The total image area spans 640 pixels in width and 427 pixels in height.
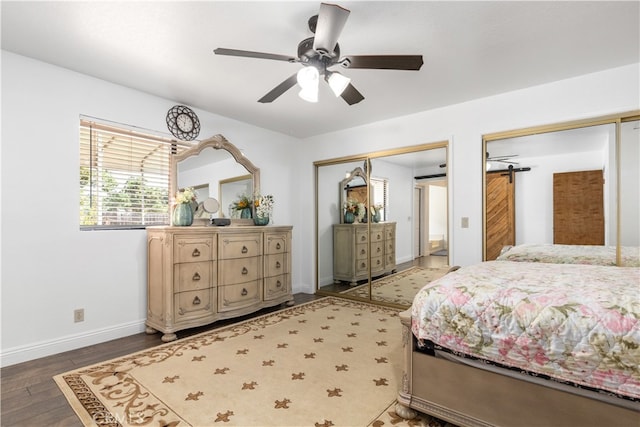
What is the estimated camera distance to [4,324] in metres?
2.53

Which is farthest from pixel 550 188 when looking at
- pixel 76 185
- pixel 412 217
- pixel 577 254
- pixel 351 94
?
pixel 76 185

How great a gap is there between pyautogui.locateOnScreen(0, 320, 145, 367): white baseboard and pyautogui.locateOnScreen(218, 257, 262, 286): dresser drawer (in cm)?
94

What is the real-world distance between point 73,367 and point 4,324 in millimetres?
660

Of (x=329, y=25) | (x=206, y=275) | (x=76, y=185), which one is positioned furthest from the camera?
(x=206, y=275)

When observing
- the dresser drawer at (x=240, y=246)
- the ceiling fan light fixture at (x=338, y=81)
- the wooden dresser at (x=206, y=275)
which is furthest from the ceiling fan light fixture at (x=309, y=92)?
the dresser drawer at (x=240, y=246)

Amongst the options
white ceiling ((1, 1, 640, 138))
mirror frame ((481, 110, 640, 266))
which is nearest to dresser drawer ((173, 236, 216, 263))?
white ceiling ((1, 1, 640, 138))

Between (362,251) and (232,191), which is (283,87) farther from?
(362,251)

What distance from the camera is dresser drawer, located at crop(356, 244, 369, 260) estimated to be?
14.9 feet

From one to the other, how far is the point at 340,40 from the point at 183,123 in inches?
86.4

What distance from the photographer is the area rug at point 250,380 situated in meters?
1.85

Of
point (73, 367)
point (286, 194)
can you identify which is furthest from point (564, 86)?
point (73, 367)

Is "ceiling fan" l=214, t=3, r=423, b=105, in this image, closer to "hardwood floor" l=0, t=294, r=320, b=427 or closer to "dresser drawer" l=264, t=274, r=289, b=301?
"hardwood floor" l=0, t=294, r=320, b=427

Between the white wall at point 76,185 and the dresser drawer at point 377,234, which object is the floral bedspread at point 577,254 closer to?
the white wall at point 76,185

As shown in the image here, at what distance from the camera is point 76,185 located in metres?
2.92
